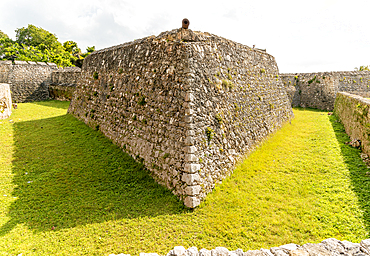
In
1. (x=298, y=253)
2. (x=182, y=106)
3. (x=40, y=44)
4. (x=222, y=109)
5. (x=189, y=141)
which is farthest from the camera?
(x=40, y=44)

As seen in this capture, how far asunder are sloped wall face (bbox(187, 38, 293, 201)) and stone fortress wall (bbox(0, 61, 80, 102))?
16410 mm

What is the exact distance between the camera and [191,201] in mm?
5734

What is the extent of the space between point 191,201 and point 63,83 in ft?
68.2

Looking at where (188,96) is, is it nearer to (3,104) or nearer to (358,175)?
(358,175)

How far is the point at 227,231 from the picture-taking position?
513cm

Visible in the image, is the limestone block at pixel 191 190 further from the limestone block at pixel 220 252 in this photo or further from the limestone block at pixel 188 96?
the limestone block at pixel 188 96

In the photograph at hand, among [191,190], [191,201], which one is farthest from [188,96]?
[191,201]

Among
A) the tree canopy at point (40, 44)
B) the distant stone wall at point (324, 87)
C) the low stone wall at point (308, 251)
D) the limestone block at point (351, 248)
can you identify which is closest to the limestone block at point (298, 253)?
the low stone wall at point (308, 251)

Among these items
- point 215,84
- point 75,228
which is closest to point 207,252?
point 75,228

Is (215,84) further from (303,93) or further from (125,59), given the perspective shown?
(303,93)

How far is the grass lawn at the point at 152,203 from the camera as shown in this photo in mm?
4887

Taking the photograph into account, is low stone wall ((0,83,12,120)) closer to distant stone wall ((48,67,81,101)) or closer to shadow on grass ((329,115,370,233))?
distant stone wall ((48,67,81,101))

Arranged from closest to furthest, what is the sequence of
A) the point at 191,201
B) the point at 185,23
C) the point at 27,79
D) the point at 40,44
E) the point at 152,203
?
the point at 191,201
the point at 152,203
the point at 185,23
the point at 27,79
the point at 40,44

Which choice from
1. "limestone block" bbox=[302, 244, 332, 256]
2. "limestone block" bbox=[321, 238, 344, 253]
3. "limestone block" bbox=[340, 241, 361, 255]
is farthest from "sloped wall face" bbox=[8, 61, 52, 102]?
"limestone block" bbox=[340, 241, 361, 255]
